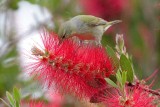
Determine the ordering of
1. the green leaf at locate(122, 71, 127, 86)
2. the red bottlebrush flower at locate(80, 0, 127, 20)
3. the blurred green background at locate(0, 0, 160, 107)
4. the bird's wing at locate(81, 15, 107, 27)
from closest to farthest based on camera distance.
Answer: the green leaf at locate(122, 71, 127, 86) → the bird's wing at locate(81, 15, 107, 27) → the blurred green background at locate(0, 0, 160, 107) → the red bottlebrush flower at locate(80, 0, 127, 20)

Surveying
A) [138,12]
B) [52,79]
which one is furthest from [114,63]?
[138,12]

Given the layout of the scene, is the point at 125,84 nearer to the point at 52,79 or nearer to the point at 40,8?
the point at 52,79

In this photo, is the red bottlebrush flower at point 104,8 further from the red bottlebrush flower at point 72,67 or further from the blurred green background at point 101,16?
the red bottlebrush flower at point 72,67

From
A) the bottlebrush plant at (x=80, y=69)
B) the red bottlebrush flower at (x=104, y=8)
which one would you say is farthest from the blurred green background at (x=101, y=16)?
the bottlebrush plant at (x=80, y=69)

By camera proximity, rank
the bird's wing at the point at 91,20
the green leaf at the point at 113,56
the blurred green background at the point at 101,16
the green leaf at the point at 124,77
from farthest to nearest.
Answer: the blurred green background at the point at 101,16 → the bird's wing at the point at 91,20 → the green leaf at the point at 113,56 → the green leaf at the point at 124,77

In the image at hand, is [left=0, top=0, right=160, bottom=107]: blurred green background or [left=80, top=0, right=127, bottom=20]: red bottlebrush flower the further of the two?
[left=80, top=0, right=127, bottom=20]: red bottlebrush flower

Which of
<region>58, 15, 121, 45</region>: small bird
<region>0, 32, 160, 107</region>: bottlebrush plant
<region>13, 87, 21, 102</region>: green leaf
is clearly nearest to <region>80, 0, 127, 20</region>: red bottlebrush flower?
<region>58, 15, 121, 45</region>: small bird

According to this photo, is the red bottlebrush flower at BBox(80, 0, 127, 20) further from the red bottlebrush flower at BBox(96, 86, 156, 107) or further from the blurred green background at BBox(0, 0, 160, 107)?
the red bottlebrush flower at BBox(96, 86, 156, 107)
